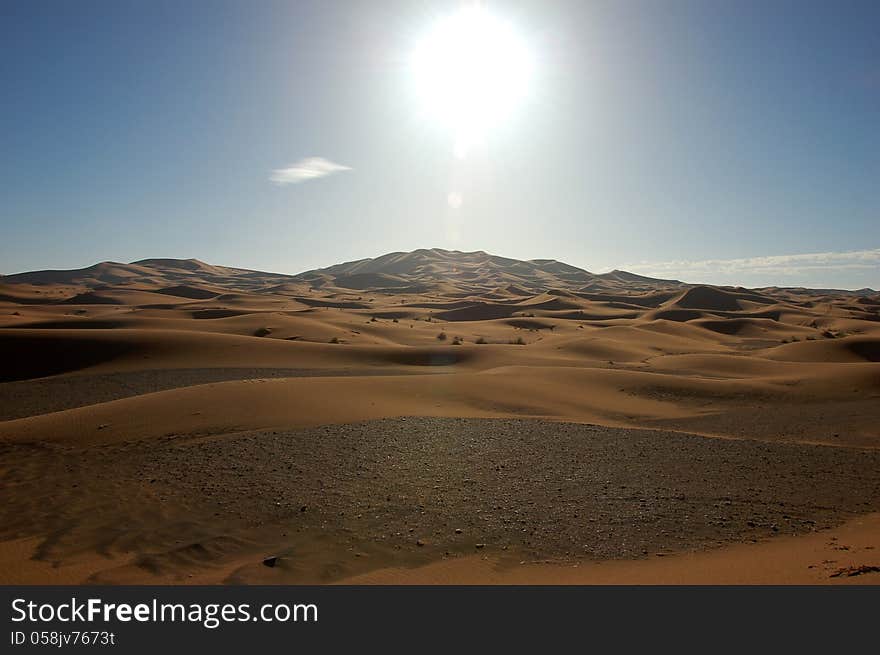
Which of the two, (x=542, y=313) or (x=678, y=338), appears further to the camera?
(x=542, y=313)

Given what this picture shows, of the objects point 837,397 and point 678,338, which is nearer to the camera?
point 837,397

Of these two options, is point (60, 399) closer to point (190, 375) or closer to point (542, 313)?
point (190, 375)

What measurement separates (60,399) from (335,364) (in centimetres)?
1121

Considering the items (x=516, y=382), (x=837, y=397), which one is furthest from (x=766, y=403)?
(x=516, y=382)

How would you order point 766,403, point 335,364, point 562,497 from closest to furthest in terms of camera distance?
point 562,497 → point 766,403 → point 335,364

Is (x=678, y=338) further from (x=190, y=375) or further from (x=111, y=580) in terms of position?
(x=111, y=580)

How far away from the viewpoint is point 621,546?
6.88 m

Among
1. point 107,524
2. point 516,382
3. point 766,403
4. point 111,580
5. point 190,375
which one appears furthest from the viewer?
point 190,375

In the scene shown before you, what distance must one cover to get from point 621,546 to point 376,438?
20.4 ft

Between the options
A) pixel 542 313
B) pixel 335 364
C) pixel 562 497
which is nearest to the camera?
pixel 562 497

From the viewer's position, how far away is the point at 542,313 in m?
64.1

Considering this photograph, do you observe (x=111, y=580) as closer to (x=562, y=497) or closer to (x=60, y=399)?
(x=562, y=497)

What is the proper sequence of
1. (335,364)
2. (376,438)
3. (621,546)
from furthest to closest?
(335,364)
(376,438)
(621,546)

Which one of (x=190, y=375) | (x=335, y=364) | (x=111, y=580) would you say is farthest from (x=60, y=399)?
(x=111, y=580)
